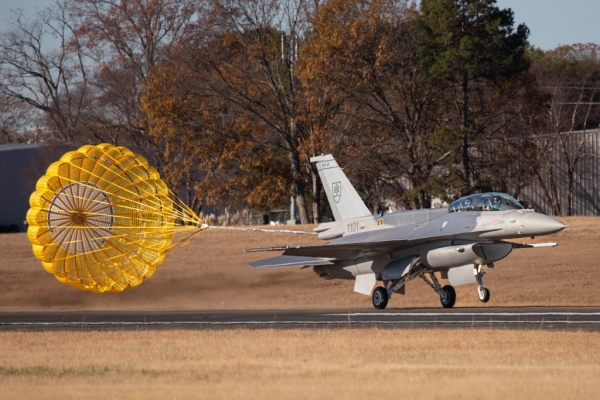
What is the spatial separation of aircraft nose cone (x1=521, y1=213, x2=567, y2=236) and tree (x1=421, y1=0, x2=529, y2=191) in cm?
2017

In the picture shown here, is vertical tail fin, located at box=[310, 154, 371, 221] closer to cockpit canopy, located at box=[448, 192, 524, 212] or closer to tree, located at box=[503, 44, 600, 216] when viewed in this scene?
cockpit canopy, located at box=[448, 192, 524, 212]

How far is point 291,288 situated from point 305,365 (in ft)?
68.4

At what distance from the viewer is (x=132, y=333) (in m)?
19.0

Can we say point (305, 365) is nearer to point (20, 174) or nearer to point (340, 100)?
point (340, 100)

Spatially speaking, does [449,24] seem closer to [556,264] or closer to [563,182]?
[556,264]

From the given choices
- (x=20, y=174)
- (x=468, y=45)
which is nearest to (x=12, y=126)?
(x=20, y=174)

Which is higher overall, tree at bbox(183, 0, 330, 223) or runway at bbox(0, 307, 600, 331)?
tree at bbox(183, 0, 330, 223)

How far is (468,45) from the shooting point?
136ft

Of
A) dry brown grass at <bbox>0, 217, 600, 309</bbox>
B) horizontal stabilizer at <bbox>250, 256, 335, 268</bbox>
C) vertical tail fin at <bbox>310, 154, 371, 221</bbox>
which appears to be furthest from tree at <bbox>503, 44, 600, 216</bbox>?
horizontal stabilizer at <bbox>250, 256, 335, 268</bbox>

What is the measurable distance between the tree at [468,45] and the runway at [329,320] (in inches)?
791

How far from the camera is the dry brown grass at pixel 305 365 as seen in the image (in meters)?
11.0

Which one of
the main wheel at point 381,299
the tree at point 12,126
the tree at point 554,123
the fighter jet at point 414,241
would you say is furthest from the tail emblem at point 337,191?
the tree at point 12,126

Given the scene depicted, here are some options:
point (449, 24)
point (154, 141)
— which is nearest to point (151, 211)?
point (449, 24)

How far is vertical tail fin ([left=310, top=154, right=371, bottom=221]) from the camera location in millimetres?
28000
